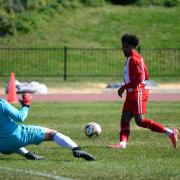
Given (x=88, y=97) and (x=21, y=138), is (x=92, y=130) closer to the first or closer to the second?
(x=21, y=138)

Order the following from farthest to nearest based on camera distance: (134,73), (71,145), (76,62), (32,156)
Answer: (76,62), (134,73), (32,156), (71,145)

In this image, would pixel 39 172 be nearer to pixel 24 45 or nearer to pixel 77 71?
pixel 77 71

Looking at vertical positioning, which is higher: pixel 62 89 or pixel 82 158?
pixel 82 158

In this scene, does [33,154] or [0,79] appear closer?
[33,154]

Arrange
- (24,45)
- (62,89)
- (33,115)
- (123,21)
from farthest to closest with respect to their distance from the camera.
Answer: (123,21)
(24,45)
(62,89)
(33,115)

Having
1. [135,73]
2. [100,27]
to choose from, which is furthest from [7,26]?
[135,73]

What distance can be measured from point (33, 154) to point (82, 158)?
0.78 meters

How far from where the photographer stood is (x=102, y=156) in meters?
12.7

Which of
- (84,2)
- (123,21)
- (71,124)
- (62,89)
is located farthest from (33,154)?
(84,2)

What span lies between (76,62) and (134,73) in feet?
A: 77.9

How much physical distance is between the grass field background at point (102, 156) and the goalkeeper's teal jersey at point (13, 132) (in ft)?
0.94

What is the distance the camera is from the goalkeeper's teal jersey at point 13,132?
12.1m

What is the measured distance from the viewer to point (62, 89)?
31.9m

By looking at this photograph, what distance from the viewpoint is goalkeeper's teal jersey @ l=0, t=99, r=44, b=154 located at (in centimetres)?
1208
